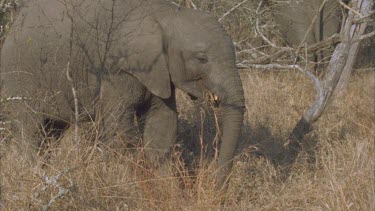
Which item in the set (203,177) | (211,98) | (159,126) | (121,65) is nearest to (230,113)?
(211,98)

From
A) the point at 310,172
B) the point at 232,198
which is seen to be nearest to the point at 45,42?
the point at 232,198

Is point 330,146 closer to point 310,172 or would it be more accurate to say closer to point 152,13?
point 310,172

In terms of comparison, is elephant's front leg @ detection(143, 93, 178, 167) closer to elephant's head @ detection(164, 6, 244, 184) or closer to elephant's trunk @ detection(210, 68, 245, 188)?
elephant's head @ detection(164, 6, 244, 184)

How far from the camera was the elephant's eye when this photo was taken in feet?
20.4

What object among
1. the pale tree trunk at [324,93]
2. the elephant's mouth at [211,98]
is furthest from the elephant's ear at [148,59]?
the pale tree trunk at [324,93]

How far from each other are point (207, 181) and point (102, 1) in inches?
65.3

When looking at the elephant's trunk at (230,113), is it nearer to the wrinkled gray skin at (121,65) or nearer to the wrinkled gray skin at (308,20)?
the wrinkled gray skin at (121,65)

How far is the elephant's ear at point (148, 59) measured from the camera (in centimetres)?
631

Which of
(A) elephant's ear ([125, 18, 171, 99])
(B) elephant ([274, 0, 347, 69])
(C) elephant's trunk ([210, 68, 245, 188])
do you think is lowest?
(B) elephant ([274, 0, 347, 69])

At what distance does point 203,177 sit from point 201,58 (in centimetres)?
89

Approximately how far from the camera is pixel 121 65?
632 cm

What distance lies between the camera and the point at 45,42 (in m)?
6.56


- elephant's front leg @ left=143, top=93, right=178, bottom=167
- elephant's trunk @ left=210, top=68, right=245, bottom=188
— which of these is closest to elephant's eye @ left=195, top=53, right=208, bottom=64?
elephant's trunk @ left=210, top=68, right=245, bottom=188

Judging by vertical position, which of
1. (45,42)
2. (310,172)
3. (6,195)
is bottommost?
(310,172)
